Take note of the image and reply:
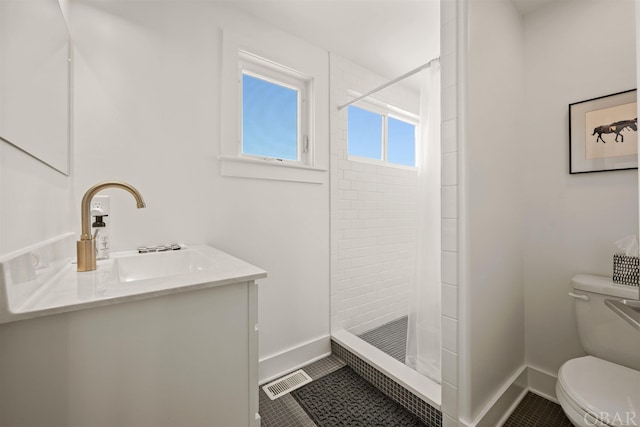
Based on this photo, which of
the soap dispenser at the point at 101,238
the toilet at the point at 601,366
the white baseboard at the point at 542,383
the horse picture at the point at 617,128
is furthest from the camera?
the white baseboard at the point at 542,383

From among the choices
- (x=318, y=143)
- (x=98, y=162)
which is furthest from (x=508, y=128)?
(x=98, y=162)

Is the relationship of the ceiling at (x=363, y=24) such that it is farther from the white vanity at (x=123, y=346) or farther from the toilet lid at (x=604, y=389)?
the toilet lid at (x=604, y=389)

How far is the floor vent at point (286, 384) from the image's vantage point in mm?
1690

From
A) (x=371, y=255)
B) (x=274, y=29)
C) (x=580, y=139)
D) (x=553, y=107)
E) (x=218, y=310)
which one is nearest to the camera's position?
(x=218, y=310)

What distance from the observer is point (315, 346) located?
2.07 meters

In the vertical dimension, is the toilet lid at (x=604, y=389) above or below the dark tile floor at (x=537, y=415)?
above

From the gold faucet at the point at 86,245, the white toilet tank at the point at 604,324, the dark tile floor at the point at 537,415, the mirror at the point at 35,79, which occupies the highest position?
the mirror at the point at 35,79

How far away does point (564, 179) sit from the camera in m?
1.66

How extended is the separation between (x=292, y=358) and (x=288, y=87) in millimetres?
2042

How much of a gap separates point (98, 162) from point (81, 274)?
66cm

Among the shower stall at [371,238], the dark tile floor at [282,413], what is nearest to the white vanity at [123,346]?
the dark tile floor at [282,413]

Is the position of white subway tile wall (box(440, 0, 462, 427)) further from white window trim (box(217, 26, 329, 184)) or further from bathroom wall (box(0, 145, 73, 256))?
bathroom wall (box(0, 145, 73, 256))

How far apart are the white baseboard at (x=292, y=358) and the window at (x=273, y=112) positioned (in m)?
1.41

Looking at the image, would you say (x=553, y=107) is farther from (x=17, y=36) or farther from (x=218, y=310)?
(x=17, y=36)
